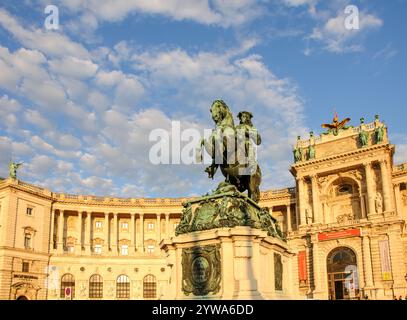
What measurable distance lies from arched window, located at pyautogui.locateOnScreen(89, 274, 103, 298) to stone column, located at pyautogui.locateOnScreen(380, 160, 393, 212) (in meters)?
39.7

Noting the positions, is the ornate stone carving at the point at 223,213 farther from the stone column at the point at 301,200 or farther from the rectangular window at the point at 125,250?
the rectangular window at the point at 125,250

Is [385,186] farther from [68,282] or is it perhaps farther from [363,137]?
[68,282]

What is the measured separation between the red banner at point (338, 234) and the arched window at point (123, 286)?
2857 cm

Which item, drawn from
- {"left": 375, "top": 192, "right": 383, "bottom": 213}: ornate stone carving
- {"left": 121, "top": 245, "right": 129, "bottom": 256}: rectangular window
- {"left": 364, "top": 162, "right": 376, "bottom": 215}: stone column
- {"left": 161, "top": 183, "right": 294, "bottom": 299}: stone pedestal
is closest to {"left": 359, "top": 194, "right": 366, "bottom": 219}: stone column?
{"left": 364, "top": 162, "right": 376, "bottom": 215}: stone column

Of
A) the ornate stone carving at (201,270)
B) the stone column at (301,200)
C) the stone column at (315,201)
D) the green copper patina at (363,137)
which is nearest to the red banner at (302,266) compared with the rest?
the stone column at (301,200)

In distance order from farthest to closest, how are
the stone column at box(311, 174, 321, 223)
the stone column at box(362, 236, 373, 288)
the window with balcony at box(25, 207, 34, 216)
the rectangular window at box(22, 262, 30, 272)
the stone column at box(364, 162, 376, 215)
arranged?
the window with balcony at box(25, 207, 34, 216) → the stone column at box(311, 174, 321, 223) → the rectangular window at box(22, 262, 30, 272) → the stone column at box(364, 162, 376, 215) → the stone column at box(362, 236, 373, 288)

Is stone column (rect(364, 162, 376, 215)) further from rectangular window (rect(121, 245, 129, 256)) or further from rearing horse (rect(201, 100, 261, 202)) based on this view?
rearing horse (rect(201, 100, 261, 202))

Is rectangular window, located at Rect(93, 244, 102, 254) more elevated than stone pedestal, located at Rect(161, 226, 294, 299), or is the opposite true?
rectangular window, located at Rect(93, 244, 102, 254)

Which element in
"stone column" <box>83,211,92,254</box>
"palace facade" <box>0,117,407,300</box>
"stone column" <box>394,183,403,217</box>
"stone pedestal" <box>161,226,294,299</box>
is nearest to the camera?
"stone pedestal" <box>161,226,294,299</box>

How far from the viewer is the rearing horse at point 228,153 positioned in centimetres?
1333

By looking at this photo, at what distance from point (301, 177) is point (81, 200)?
106ft

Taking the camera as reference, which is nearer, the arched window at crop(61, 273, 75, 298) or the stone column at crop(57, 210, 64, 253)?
the arched window at crop(61, 273, 75, 298)

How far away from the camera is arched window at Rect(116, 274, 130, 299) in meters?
64.9

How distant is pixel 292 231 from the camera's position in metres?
60.2
